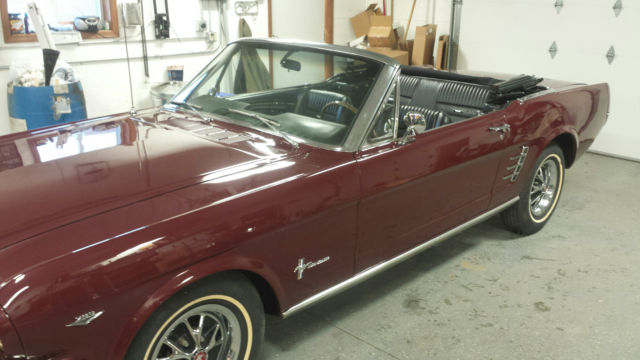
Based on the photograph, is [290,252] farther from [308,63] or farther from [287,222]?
[308,63]

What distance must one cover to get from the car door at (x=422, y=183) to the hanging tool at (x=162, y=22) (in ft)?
12.9

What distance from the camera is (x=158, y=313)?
180cm

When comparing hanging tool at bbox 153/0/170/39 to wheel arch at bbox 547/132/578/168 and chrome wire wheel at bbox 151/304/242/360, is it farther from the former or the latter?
chrome wire wheel at bbox 151/304/242/360

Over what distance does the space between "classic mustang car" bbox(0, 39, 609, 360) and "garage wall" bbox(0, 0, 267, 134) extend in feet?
8.62

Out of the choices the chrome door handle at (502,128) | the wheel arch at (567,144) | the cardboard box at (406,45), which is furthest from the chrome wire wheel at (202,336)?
the cardboard box at (406,45)

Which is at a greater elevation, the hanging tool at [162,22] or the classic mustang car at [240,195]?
the hanging tool at [162,22]

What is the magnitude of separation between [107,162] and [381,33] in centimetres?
567

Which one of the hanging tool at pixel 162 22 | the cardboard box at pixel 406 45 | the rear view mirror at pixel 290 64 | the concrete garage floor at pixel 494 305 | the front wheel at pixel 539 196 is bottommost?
the concrete garage floor at pixel 494 305

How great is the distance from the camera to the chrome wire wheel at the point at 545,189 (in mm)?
3850

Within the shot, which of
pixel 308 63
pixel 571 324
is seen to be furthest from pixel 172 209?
pixel 571 324

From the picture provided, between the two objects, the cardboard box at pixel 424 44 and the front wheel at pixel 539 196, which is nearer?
the front wheel at pixel 539 196

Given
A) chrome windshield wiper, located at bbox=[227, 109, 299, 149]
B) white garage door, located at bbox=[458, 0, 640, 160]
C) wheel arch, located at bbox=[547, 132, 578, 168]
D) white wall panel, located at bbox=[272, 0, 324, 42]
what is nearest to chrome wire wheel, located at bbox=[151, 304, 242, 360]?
chrome windshield wiper, located at bbox=[227, 109, 299, 149]

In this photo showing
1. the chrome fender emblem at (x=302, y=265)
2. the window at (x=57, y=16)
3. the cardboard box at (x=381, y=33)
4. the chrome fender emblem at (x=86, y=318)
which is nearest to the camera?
the chrome fender emblem at (x=86, y=318)

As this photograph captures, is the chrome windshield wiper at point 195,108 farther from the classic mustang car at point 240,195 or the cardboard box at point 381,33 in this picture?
the cardboard box at point 381,33
